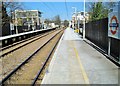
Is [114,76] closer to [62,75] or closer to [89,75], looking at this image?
[89,75]

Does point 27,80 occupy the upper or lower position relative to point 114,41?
lower

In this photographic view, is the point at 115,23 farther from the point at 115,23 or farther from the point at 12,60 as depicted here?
the point at 12,60

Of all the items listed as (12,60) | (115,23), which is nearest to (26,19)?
(12,60)

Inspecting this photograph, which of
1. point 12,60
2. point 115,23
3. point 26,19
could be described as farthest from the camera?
point 26,19

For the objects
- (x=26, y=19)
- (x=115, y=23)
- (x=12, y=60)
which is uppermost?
(x=26, y=19)

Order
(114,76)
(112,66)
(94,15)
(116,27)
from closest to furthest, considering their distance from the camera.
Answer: (114,76), (112,66), (116,27), (94,15)

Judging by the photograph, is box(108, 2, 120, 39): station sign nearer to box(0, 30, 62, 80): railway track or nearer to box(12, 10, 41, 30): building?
box(0, 30, 62, 80): railway track

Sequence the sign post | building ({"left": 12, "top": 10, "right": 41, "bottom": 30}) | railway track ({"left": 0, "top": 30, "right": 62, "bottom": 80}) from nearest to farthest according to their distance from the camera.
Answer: the sign post
railway track ({"left": 0, "top": 30, "right": 62, "bottom": 80})
building ({"left": 12, "top": 10, "right": 41, "bottom": 30})

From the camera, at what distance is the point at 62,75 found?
32.8 ft

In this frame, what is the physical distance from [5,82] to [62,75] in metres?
2.26

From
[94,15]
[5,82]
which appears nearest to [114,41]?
[5,82]

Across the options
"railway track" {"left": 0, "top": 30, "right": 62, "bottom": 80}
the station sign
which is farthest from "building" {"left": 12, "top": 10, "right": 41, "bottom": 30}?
the station sign

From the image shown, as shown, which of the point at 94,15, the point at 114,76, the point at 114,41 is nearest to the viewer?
the point at 114,76

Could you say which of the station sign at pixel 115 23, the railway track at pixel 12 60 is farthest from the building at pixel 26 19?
the station sign at pixel 115 23
